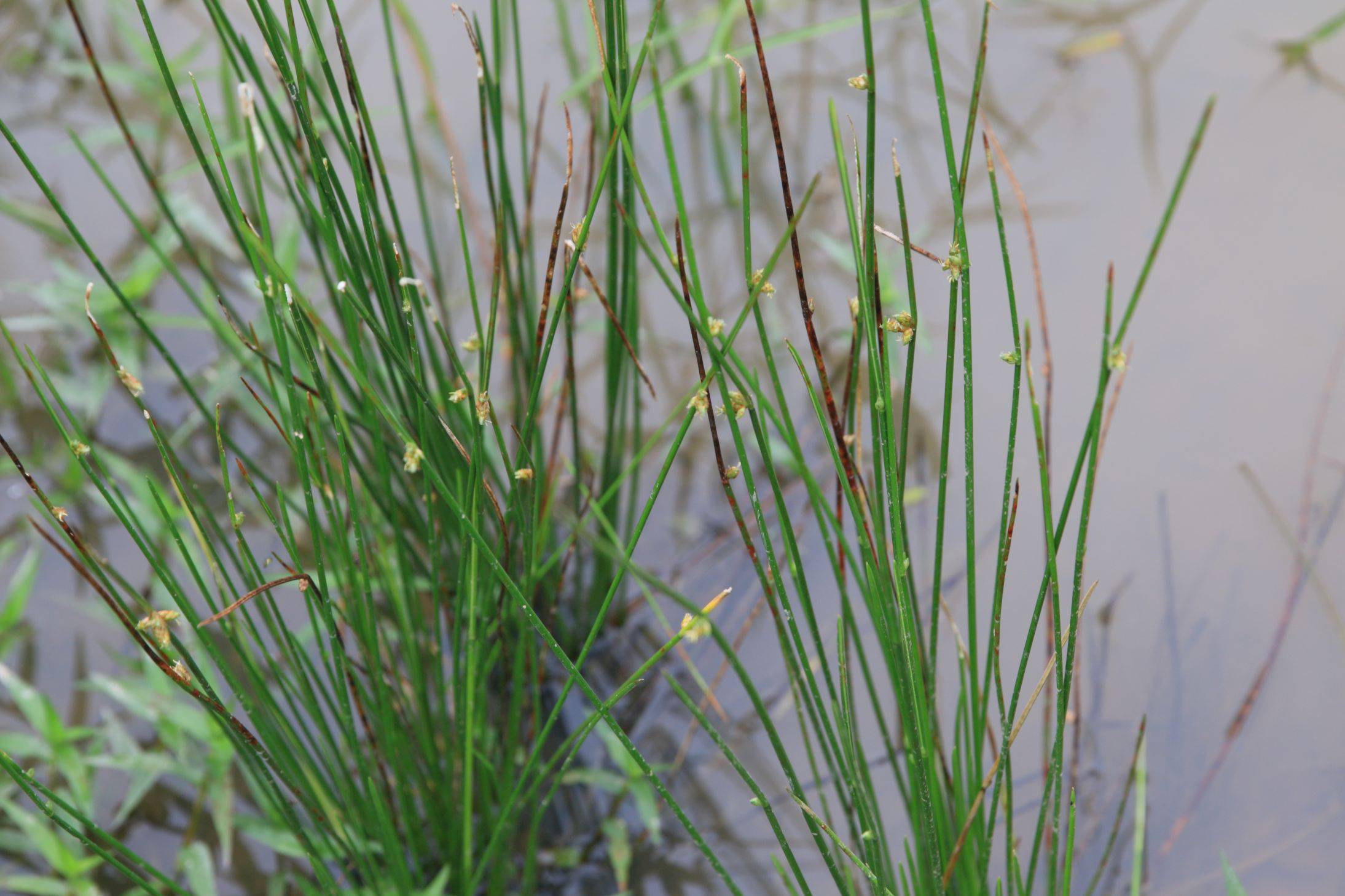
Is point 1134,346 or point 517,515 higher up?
point 1134,346

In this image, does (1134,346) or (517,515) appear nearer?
(517,515)

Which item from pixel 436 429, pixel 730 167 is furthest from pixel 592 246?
pixel 436 429

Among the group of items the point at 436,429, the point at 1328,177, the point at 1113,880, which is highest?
the point at 1328,177

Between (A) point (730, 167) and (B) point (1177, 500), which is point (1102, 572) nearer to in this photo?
(B) point (1177, 500)

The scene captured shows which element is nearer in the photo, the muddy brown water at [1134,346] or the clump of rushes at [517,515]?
the clump of rushes at [517,515]
